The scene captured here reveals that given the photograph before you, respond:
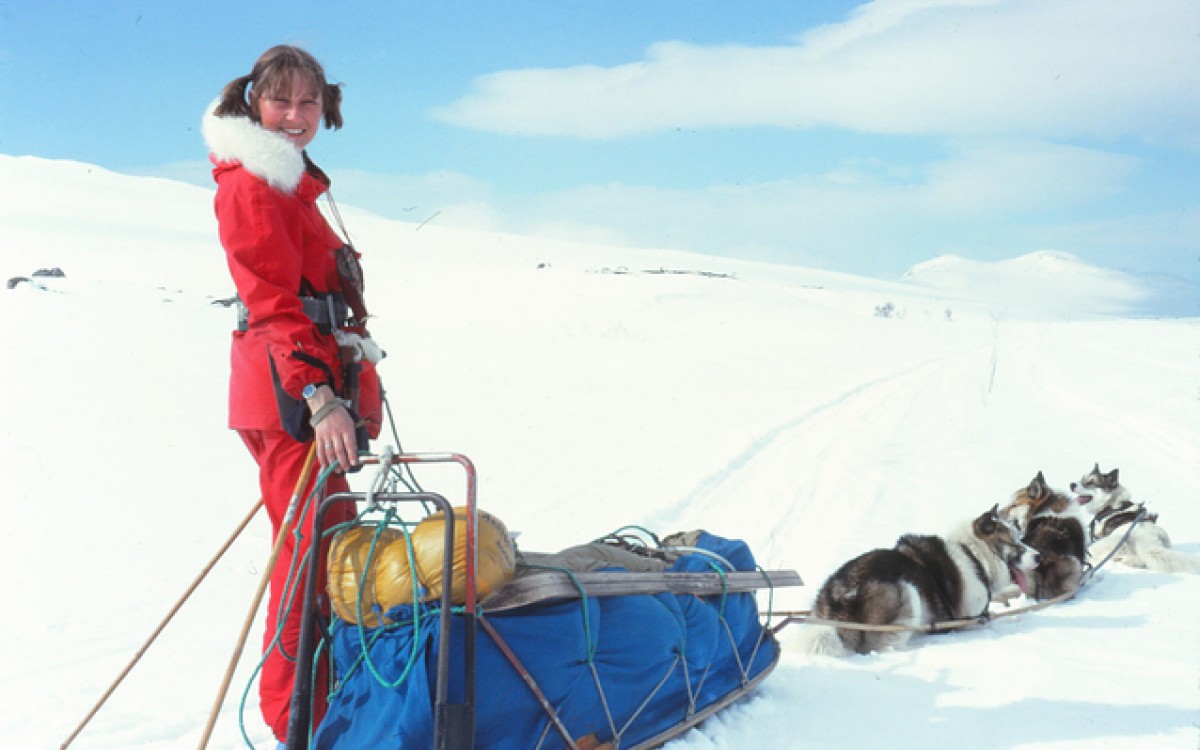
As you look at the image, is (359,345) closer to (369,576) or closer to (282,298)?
(282,298)

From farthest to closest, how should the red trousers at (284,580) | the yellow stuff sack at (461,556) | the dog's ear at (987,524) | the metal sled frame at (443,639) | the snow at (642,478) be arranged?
the dog's ear at (987,524) < the snow at (642,478) < the red trousers at (284,580) < the yellow stuff sack at (461,556) < the metal sled frame at (443,639)

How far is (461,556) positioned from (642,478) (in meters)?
5.28

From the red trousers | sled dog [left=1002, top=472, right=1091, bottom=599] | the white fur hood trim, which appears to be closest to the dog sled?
the red trousers

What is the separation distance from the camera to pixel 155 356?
10734 millimetres

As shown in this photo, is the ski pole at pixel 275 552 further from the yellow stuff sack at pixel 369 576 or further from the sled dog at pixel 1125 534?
the sled dog at pixel 1125 534

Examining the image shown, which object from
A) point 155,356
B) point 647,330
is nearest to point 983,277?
point 647,330

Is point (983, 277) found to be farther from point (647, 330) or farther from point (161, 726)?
point (161, 726)

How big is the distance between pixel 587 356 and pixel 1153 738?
12.9 metres

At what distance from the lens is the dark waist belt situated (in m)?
2.70

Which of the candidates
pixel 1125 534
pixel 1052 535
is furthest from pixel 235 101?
pixel 1125 534

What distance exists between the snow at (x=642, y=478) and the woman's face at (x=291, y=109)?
2101 mm

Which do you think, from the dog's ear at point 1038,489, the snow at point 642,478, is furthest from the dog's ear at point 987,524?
the dog's ear at point 1038,489

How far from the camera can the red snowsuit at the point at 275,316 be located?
2502 millimetres

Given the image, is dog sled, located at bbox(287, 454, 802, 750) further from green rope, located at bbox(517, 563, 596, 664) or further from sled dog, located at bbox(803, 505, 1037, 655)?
sled dog, located at bbox(803, 505, 1037, 655)
